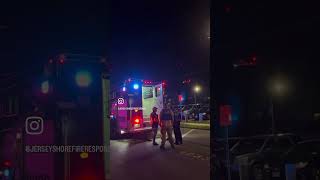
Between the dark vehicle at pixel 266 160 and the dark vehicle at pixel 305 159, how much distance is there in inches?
5.9

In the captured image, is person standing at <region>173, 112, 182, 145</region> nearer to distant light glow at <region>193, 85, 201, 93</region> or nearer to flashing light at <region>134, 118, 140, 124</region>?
flashing light at <region>134, 118, 140, 124</region>

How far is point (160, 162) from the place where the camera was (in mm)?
9680

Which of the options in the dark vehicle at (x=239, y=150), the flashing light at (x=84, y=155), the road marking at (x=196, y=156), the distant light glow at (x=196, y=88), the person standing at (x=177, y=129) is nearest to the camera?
the flashing light at (x=84, y=155)

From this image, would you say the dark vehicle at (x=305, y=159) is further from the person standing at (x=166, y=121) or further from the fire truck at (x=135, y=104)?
the fire truck at (x=135, y=104)

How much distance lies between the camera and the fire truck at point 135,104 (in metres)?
15.1

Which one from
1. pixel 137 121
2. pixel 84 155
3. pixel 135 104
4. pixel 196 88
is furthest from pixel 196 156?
pixel 196 88

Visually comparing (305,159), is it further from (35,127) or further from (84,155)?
(35,127)

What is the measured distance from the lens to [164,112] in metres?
13.1

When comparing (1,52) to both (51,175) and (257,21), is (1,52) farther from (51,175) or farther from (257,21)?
(257,21)

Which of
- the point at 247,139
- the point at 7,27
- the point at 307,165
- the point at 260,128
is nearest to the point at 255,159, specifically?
the point at 307,165

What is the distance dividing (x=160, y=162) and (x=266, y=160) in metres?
3.24

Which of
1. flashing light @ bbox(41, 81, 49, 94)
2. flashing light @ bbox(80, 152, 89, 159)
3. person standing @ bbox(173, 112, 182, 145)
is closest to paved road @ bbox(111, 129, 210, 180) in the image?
person standing @ bbox(173, 112, 182, 145)

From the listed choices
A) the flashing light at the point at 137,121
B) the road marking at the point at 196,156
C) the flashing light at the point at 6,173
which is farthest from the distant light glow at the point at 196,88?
A: the flashing light at the point at 6,173

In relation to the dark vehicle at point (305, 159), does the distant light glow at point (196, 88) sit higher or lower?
higher
